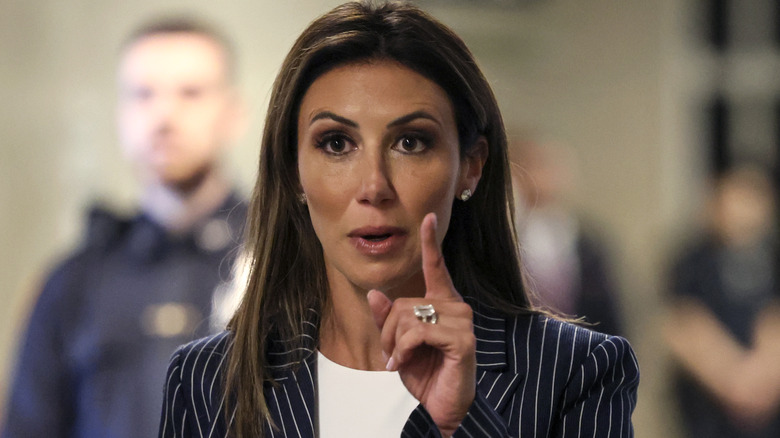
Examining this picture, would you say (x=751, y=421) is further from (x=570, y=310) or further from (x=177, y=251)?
(x=177, y=251)

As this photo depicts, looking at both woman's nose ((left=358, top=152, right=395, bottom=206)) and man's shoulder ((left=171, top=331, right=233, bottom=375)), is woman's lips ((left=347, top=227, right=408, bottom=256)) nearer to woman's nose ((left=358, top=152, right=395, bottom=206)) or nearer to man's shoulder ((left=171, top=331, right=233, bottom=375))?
woman's nose ((left=358, top=152, right=395, bottom=206))

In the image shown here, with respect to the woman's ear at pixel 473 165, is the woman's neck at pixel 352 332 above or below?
below

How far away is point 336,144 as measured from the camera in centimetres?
202

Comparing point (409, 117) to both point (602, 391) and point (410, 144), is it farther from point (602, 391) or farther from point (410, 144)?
point (602, 391)

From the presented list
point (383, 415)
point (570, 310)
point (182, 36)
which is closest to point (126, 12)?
point (182, 36)

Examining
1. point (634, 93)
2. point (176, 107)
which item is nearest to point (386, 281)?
point (176, 107)

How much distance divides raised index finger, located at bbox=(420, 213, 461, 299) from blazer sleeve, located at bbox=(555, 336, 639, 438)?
0.30m

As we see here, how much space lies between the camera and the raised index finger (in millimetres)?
1794

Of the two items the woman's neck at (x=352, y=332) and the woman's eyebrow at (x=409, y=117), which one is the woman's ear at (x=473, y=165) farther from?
the woman's neck at (x=352, y=332)

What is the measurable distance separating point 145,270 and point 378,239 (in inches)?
87.3

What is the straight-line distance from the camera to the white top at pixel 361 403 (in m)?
2.06

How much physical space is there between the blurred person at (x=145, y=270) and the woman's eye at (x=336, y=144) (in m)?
1.81

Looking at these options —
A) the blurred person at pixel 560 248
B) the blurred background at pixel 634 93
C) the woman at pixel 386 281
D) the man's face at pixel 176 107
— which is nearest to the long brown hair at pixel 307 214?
the woman at pixel 386 281

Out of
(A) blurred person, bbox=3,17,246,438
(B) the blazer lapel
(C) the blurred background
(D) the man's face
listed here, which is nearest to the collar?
A: (B) the blazer lapel
